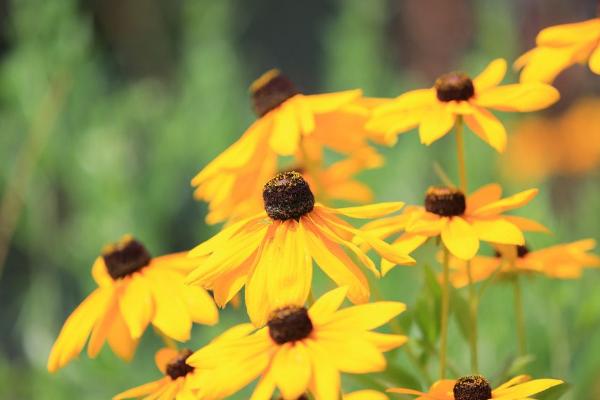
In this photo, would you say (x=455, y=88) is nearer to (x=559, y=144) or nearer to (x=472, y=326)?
(x=472, y=326)

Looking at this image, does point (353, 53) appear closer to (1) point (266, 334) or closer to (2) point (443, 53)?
(2) point (443, 53)

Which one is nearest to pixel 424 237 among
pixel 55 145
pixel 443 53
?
pixel 55 145

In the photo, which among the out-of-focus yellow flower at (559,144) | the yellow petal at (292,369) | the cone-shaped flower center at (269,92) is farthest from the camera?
the out-of-focus yellow flower at (559,144)

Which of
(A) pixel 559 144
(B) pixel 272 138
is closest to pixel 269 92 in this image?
(B) pixel 272 138

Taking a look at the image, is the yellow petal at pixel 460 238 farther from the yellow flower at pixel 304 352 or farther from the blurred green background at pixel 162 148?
the blurred green background at pixel 162 148

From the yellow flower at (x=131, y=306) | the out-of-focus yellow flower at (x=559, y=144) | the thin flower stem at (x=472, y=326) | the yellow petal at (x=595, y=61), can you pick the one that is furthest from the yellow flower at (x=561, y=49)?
the out-of-focus yellow flower at (x=559, y=144)

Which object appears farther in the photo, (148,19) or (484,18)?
(148,19)

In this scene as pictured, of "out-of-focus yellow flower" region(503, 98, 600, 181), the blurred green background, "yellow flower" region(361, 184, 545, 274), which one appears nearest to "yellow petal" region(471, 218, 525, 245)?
"yellow flower" region(361, 184, 545, 274)
